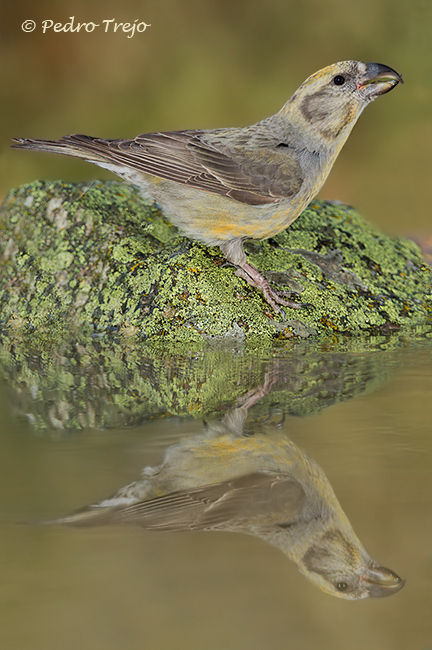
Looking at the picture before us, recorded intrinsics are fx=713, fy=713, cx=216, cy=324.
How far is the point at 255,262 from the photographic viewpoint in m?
5.39

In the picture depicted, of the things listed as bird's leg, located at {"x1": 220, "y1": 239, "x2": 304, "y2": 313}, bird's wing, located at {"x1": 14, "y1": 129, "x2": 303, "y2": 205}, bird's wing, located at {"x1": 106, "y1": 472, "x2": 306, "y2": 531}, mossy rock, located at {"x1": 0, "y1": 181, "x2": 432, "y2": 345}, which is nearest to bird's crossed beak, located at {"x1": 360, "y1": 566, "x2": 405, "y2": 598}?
bird's wing, located at {"x1": 106, "y1": 472, "x2": 306, "y2": 531}

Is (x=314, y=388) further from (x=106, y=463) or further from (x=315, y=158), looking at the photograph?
(x=315, y=158)

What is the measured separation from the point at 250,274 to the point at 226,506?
9.19 ft

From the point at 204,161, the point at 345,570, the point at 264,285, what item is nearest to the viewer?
the point at 345,570

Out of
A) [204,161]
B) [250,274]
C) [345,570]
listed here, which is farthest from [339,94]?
[345,570]

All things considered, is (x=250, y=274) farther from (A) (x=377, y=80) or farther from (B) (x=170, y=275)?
(A) (x=377, y=80)

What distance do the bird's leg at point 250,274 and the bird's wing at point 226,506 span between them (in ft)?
8.20

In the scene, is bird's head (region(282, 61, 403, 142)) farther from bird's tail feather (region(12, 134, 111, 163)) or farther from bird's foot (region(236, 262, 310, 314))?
bird's tail feather (region(12, 134, 111, 163))

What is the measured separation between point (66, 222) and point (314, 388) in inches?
115

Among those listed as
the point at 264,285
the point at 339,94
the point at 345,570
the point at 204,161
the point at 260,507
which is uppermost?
the point at 339,94

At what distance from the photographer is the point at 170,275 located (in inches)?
204

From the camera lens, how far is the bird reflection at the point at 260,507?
224cm

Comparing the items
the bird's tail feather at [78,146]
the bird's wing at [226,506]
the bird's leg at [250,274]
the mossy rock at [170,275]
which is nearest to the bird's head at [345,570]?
the bird's wing at [226,506]

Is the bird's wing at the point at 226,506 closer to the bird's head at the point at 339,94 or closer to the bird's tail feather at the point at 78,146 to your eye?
the bird's tail feather at the point at 78,146
